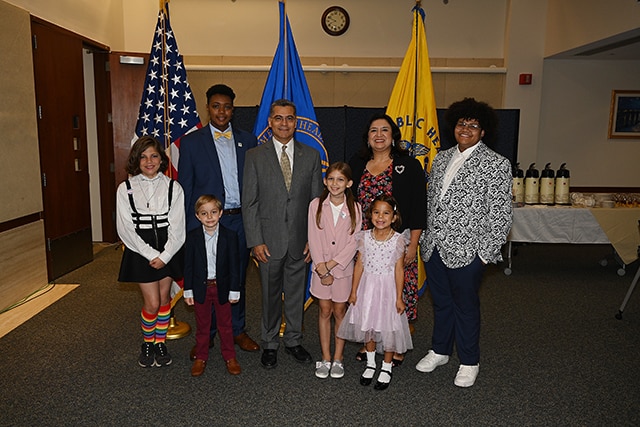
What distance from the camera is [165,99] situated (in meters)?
3.89

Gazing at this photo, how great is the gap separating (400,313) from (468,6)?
6345mm

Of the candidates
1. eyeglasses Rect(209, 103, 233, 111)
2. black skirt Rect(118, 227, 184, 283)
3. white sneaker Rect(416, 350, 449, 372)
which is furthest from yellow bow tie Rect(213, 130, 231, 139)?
white sneaker Rect(416, 350, 449, 372)

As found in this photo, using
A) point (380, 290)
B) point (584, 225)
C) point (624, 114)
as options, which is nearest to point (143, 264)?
point (380, 290)

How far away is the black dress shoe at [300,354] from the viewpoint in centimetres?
342

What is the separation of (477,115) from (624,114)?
6.64 m

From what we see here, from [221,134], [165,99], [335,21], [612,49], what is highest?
[335,21]

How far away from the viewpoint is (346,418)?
2.75 metres

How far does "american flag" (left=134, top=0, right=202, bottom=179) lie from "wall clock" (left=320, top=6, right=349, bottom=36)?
13.9ft

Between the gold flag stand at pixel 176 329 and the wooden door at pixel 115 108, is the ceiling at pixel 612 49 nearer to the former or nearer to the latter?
the gold flag stand at pixel 176 329

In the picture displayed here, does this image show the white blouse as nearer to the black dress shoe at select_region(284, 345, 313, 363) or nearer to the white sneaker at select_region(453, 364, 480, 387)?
the black dress shoe at select_region(284, 345, 313, 363)

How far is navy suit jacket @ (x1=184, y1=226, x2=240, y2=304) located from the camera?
3145 millimetres

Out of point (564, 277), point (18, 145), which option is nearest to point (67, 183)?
point (18, 145)

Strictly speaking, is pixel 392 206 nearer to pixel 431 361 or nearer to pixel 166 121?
pixel 431 361

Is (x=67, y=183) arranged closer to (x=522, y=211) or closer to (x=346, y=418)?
(x=346, y=418)
